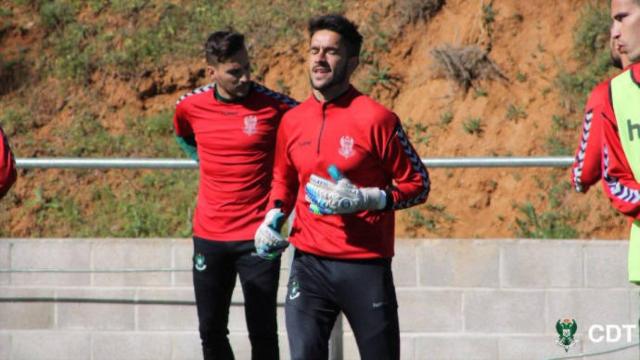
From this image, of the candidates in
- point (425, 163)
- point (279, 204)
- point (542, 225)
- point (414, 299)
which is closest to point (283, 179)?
point (279, 204)

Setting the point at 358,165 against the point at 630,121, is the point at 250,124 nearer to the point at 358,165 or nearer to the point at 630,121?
the point at 358,165

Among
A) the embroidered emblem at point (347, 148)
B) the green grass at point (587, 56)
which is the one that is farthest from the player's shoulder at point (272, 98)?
the green grass at point (587, 56)

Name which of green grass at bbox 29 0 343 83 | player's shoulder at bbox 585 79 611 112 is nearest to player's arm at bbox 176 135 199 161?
player's shoulder at bbox 585 79 611 112

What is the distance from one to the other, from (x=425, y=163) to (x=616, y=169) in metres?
3.51

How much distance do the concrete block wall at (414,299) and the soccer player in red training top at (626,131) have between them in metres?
3.70

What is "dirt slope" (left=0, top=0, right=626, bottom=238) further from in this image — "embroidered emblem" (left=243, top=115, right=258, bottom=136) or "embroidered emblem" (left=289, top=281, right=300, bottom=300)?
"embroidered emblem" (left=289, top=281, right=300, bottom=300)

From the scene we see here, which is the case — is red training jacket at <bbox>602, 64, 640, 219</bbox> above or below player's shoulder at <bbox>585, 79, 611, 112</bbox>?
below

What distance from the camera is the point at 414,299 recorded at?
8523mm

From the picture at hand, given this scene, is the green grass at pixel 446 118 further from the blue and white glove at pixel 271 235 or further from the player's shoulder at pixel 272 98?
the blue and white glove at pixel 271 235

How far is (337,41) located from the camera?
5711mm

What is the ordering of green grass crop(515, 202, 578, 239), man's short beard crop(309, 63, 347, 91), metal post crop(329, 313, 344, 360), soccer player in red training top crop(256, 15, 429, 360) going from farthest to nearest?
green grass crop(515, 202, 578, 239), metal post crop(329, 313, 344, 360), man's short beard crop(309, 63, 347, 91), soccer player in red training top crop(256, 15, 429, 360)

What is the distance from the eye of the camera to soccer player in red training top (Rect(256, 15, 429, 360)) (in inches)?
220

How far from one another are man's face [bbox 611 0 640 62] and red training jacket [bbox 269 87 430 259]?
1299 mm

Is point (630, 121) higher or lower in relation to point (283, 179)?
higher
